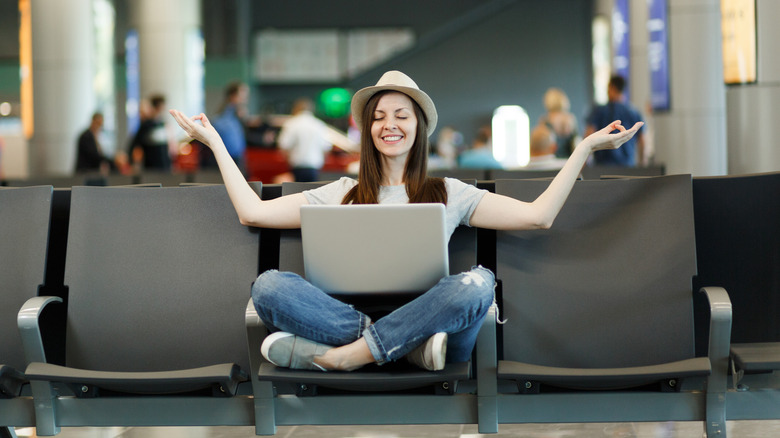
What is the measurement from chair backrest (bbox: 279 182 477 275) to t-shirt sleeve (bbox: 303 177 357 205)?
0.11 metres

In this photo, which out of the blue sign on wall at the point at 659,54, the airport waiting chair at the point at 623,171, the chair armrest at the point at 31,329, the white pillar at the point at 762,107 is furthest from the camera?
the blue sign on wall at the point at 659,54

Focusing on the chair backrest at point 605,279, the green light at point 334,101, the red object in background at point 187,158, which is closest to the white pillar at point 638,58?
the red object in background at point 187,158

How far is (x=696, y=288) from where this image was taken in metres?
3.20

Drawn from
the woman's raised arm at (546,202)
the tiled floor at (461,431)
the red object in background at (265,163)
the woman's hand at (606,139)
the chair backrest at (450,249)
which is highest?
the red object in background at (265,163)

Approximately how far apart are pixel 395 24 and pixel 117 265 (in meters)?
24.4

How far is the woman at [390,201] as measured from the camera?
267 cm

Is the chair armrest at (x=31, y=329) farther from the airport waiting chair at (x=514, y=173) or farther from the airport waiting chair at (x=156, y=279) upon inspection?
the airport waiting chair at (x=514, y=173)

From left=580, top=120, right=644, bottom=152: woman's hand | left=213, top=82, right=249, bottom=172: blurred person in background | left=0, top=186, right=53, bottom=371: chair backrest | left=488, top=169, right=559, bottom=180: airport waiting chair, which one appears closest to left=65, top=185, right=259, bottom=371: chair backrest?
left=0, top=186, right=53, bottom=371: chair backrest

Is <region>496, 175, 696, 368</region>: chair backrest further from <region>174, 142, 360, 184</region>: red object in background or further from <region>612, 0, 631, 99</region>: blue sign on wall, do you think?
<region>612, 0, 631, 99</region>: blue sign on wall

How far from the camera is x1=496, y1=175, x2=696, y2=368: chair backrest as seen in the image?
3.05m

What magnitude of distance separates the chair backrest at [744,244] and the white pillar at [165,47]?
14.6 m

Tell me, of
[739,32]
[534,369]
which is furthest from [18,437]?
[739,32]

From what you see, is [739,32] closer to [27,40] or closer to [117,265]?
[117,265]

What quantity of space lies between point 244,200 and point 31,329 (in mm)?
809
